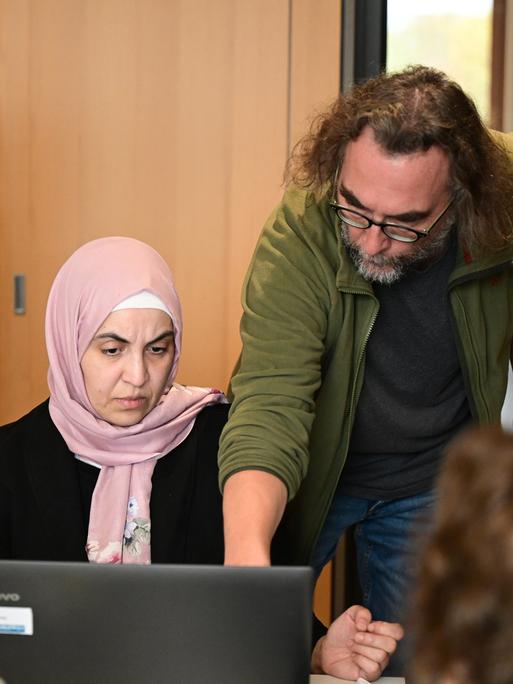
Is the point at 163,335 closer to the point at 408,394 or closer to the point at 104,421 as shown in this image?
the point at 104,421

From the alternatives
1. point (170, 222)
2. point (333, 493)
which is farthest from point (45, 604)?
point (170, 222)

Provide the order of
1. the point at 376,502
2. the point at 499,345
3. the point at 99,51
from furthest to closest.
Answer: the point at 99,51, the point at 376,502, the point at 499,345

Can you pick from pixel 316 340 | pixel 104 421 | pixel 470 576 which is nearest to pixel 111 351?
pixel 104 421

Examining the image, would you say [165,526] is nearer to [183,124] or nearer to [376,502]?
[376,502]

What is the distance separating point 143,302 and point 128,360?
11cm

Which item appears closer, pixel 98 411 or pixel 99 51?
pixel 98 411

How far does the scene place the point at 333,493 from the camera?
1.99 metres

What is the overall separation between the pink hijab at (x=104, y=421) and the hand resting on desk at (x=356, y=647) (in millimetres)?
492

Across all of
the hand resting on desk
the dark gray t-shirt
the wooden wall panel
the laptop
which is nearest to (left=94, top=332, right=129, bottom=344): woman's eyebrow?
the dark gray t-shirt

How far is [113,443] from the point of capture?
81.0 inches

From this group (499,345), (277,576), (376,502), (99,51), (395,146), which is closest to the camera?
(277,576)

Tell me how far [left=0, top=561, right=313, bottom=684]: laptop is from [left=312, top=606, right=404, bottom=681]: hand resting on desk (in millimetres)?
347

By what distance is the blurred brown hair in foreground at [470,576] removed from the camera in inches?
26.1

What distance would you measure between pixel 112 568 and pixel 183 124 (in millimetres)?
2185
